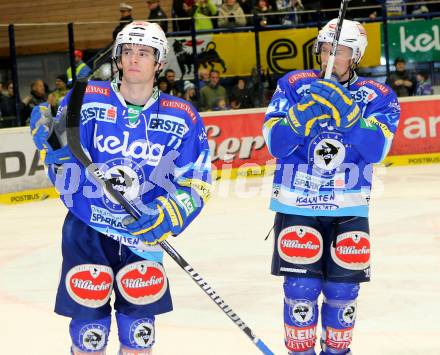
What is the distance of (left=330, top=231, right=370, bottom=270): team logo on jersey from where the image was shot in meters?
4.60

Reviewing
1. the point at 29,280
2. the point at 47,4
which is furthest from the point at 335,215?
the point at 47,4

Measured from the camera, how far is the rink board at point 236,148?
446 inches

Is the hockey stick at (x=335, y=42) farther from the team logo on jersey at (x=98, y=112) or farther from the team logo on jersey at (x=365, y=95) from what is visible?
the team logo on jersey at (x=98, y=112)

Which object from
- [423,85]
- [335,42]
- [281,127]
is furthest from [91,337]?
[423,85]

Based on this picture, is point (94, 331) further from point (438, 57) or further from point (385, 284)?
point (438, 57)

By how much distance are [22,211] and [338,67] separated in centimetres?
661

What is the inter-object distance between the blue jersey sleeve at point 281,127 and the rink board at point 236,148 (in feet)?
23.3

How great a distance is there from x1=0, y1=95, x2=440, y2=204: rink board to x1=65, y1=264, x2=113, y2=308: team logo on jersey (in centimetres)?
753

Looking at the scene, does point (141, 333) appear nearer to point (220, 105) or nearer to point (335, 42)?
point (335, 42)

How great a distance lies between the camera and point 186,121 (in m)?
4.05

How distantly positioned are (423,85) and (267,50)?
2.29m

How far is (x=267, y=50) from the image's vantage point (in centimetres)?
1330

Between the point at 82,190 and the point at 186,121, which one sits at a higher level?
the point at 186,121

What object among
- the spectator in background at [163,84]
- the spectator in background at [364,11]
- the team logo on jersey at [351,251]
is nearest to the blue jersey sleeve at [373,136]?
the team logo on jersey at [351,251]
